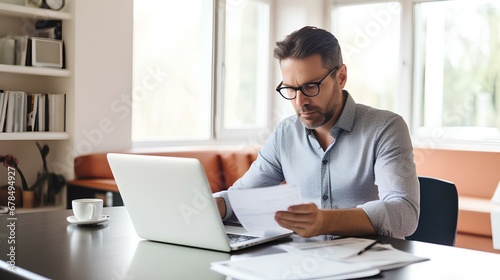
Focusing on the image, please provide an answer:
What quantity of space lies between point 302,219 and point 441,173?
3.32 meters

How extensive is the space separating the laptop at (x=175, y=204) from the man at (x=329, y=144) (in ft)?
0.89

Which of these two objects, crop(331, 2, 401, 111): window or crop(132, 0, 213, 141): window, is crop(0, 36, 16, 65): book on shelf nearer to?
crop(132, 0, 213, 141): window

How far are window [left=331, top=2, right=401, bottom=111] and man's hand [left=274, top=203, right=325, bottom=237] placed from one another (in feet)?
13.0

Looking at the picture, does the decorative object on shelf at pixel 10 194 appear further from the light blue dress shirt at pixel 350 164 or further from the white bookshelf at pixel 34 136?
the light blue dress shirt at pixel 350 164

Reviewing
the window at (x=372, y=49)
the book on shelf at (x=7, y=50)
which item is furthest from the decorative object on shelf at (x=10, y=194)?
the window at (x=372, y=49)

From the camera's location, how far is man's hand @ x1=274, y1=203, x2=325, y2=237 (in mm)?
1432

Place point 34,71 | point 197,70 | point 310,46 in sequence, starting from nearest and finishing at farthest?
point 310,46 < point 34,71 < point 197,70

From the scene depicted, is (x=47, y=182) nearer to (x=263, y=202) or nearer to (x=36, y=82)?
(x=36, y=82)

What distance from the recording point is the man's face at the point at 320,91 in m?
1.89

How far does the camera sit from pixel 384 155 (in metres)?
1.83

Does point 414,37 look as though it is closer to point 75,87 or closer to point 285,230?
point 75,87

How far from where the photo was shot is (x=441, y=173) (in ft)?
14.8

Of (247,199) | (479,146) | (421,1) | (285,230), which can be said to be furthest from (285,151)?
(421,1)

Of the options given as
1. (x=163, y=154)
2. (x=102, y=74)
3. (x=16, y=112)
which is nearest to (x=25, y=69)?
(x=16, y=112)
